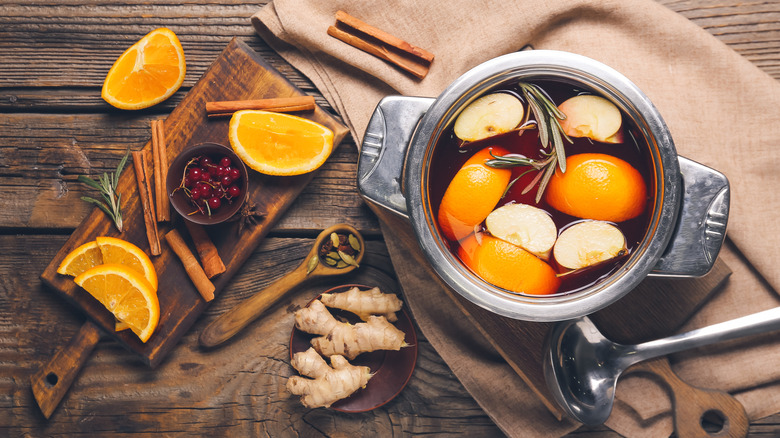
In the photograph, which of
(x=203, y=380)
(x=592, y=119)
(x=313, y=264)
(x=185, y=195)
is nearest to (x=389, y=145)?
(x=592, y=119)

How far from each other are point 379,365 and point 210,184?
53cm

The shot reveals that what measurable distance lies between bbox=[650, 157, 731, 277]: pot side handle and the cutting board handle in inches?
44.8

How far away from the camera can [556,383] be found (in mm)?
909

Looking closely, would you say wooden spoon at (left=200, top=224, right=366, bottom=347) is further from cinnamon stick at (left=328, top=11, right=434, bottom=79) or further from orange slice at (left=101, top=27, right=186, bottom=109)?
orange slice at (left=101, top=27, right=186, bottom=109)

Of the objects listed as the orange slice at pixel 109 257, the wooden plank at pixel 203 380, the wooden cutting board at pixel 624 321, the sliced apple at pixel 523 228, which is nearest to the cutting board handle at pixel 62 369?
the wooden plank at pixel 203 380

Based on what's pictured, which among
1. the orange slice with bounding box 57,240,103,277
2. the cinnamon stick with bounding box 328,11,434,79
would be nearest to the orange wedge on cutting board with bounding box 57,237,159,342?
the orange slice with bounding box 57,240,103,277

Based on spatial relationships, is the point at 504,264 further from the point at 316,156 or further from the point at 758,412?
the point at 758,412

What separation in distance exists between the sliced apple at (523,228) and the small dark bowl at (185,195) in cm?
54

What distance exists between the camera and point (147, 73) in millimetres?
1111

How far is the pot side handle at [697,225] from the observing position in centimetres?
71

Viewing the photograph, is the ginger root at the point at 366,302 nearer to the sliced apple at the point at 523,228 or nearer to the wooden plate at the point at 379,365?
the wooden plate at the point at 379,365

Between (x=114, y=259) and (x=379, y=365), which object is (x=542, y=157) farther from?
(x=114, y=259)

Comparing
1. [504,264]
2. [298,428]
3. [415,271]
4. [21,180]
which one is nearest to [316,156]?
[415,271]

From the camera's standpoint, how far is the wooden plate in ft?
3.53
